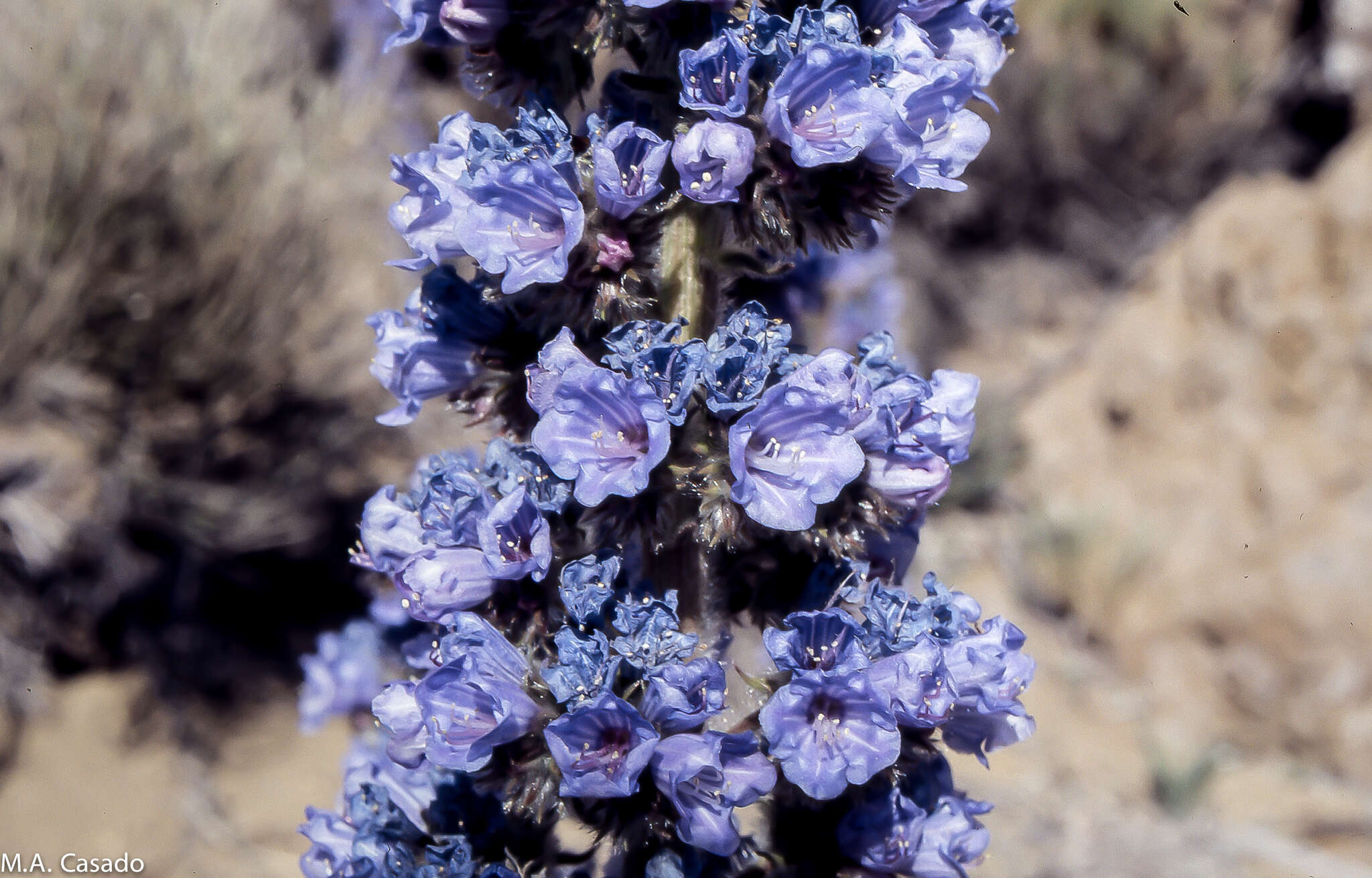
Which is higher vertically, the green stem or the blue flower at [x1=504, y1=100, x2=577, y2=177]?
the blue flower at [x1=504, y1=100, x2=577, y2=177]

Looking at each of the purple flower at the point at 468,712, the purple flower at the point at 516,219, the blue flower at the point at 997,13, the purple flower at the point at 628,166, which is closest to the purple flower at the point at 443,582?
the purple flower at the point at 468,712

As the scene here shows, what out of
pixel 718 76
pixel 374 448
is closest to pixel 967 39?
pixel 718 76

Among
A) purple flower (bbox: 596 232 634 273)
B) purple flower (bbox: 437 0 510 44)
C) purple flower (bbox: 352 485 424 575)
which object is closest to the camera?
purple flower (bbox: 596 232 634 273)

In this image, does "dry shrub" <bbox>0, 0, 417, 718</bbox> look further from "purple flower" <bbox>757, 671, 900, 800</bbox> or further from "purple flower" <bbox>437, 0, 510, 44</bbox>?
"purple flower" <bbox>757, 671, 900, 800</bbox>

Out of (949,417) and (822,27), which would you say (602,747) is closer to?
(949,417)

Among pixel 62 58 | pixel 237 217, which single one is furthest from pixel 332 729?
pixel 62 58

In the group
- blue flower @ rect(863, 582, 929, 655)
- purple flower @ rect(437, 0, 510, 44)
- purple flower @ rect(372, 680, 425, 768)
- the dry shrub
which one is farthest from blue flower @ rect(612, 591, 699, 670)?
the dry shrub
